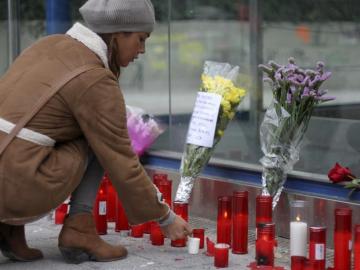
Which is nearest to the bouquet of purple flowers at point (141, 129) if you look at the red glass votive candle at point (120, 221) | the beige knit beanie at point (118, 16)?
the red glass votive candle at point (120, 221)

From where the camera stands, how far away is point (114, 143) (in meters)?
4.26

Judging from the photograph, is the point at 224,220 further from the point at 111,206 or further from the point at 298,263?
the point at 111,206

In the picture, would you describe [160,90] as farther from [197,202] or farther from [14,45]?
[14,45]

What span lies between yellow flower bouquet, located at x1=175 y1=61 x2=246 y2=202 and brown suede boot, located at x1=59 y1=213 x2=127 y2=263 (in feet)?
3.00

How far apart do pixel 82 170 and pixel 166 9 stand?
2.39m

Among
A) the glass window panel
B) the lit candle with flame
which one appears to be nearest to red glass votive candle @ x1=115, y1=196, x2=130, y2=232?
the lit candle with flame

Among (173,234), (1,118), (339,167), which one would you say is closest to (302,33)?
(339,167)

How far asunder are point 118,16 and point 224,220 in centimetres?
125

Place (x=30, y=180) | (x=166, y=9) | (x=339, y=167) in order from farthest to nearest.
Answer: (x=166, y=9), (x=339, y=167), (x=30, y=180)

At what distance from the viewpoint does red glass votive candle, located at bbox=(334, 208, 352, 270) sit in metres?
4.26

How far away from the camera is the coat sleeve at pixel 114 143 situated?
422 centimetres

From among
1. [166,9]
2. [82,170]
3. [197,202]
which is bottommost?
[197,202]

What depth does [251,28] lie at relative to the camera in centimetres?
606

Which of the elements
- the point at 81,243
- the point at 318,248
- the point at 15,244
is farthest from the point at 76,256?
the point at 318,248
